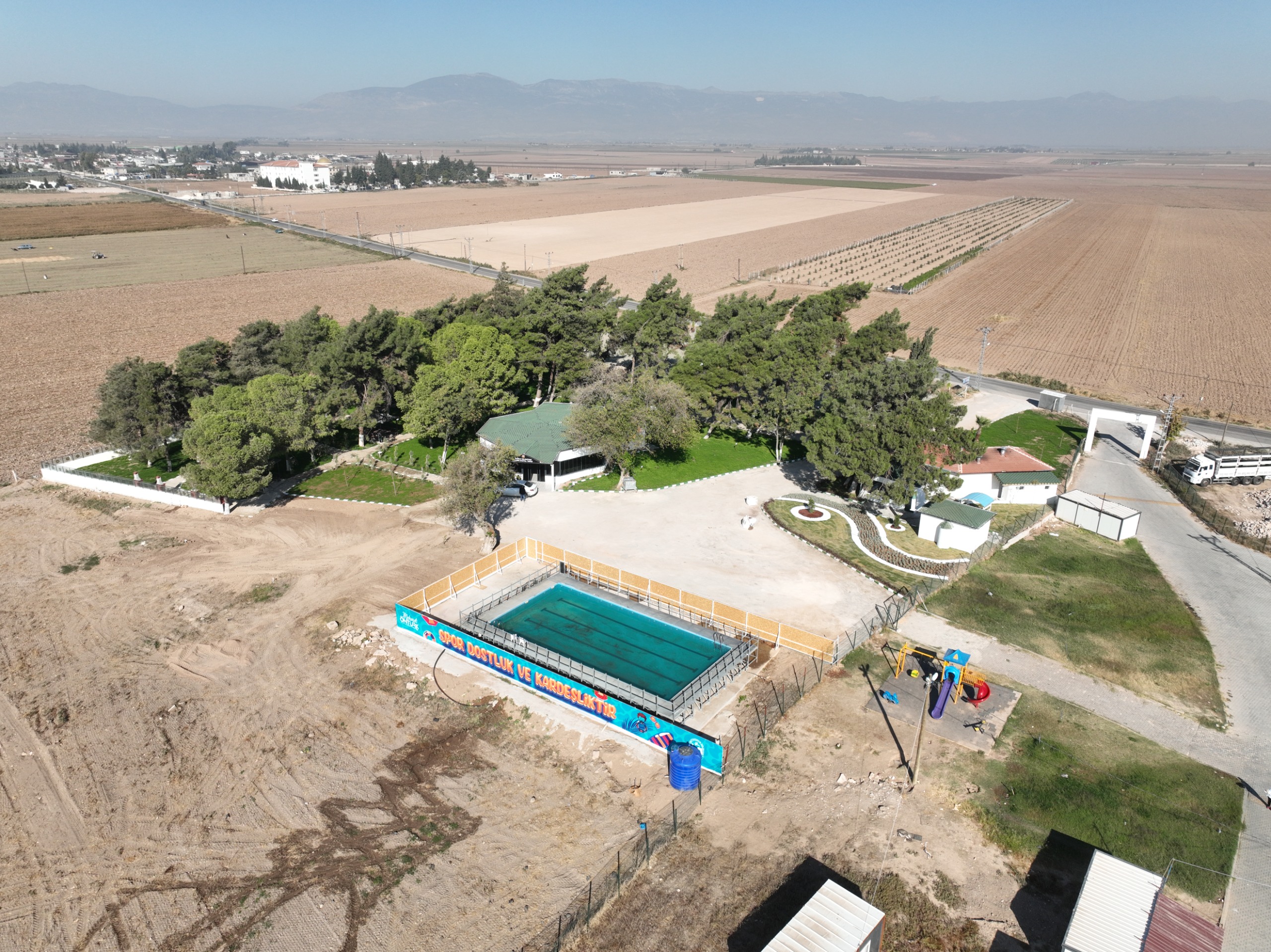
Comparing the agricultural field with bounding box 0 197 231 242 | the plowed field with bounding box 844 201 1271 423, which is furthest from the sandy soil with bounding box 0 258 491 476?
the plowed field with bounding box 844 201 1271 423

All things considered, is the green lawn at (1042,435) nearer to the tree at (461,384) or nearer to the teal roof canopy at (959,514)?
the teal roof canopy at (959,514)

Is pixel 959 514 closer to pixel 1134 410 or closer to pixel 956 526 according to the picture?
pixel 956 526

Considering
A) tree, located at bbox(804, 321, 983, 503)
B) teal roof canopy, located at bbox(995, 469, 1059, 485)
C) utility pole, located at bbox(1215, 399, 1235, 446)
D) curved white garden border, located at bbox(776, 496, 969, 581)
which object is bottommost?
curved white garden border, located at bbox(776, 496, 969, 581)

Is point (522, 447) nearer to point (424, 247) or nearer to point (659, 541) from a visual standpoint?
point (659, 541)

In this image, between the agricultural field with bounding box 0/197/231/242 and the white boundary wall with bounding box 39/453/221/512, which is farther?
the agricultural field with bounding box 0/197/231/242

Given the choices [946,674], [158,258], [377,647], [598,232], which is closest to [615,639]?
[377,647]

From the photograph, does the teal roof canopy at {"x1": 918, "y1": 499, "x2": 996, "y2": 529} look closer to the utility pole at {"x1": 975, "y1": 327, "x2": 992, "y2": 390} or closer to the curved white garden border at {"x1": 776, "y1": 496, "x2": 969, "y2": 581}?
the curved white garden border at {"x1": 776, "y1": 496, "x2": 969, "y2": 581}

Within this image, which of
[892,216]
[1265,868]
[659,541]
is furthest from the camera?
[892,216]

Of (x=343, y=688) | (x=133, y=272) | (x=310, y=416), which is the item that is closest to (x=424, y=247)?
(x=133, y=272)
